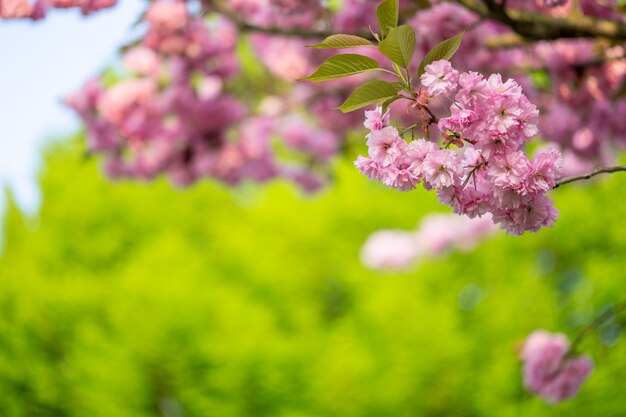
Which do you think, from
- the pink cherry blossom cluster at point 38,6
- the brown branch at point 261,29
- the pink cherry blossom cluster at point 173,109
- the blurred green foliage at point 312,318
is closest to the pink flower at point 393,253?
the blurred green foliage at point 312,318

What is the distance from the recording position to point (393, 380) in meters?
4.00

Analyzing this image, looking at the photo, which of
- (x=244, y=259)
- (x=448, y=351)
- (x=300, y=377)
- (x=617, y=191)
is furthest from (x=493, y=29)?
(x=244, y=259)

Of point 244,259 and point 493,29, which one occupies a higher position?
point 493,29

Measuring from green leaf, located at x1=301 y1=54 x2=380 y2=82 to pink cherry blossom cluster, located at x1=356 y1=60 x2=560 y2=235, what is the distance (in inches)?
3.5

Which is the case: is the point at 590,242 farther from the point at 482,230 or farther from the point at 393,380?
the point at 393,380

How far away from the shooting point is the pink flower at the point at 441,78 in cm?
104

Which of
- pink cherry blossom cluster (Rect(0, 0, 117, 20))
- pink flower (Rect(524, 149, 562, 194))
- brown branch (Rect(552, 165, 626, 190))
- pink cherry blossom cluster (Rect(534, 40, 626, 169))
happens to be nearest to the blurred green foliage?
pink cherry blossom cluster (Rect(534, 40, 626, 169))

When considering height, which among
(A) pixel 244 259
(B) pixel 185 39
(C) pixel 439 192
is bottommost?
(A) pixel 244 259

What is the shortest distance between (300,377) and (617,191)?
285 centimetres

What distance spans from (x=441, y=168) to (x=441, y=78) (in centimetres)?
13

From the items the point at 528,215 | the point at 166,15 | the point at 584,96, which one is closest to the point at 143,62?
the point at 166,15

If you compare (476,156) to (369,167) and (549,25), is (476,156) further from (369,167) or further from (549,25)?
(549,25)

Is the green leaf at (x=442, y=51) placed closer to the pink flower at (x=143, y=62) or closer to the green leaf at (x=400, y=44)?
the green leaf at (x=400, y=44)

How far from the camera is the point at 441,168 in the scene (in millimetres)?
1049
